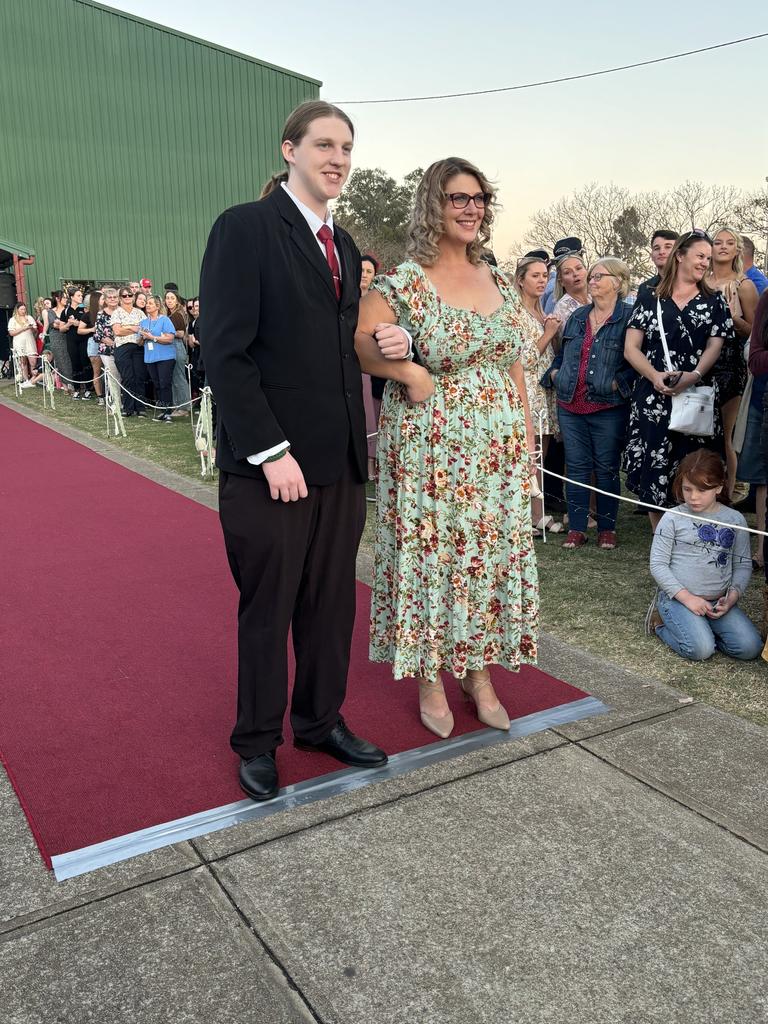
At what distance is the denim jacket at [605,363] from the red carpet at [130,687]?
2.04 metres

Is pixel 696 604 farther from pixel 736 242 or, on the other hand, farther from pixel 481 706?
pixel 736 242

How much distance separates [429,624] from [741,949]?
142cm

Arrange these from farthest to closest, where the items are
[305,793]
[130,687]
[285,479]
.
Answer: [130,687]
[305,793]
[285,479]

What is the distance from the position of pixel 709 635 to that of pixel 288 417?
241 centimetres

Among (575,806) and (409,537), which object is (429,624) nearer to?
(409,537)

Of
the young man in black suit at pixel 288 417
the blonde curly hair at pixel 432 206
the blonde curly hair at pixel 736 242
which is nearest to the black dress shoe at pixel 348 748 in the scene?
the young man in black suit at pixel 288 417

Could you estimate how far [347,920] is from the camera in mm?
2279

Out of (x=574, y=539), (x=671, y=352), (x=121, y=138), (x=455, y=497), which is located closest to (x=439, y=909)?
(x=455, y=497)

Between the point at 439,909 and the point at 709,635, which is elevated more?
the point at 709,635

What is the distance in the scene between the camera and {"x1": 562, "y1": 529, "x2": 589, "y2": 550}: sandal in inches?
236

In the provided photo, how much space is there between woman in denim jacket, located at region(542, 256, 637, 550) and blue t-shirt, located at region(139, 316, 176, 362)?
8.80 m

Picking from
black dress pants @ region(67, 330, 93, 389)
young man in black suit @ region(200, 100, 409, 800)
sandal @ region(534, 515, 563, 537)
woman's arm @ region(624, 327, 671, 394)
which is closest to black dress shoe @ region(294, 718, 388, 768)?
young man in black suit @ region(200, 100, 409, 800)

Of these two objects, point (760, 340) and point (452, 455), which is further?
point (760, 340)

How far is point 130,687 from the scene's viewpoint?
3807mm
